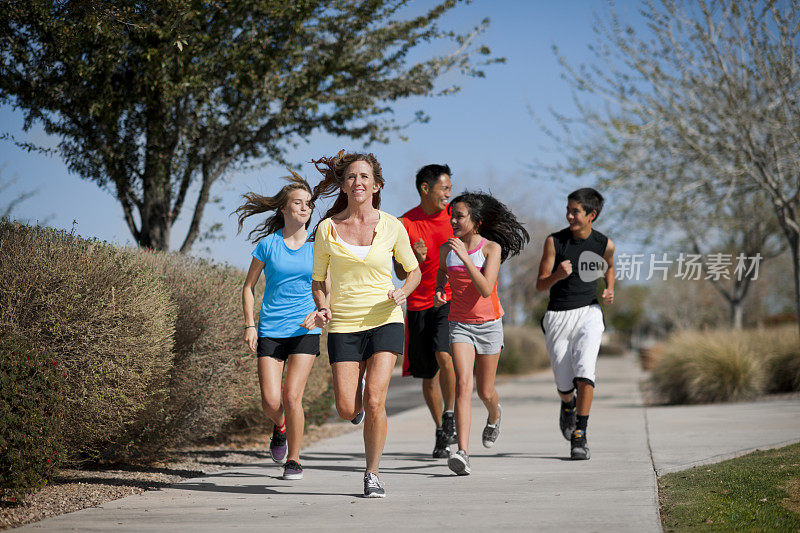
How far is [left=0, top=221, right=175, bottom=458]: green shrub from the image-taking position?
603 centimetres

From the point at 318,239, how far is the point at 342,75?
6475 mm

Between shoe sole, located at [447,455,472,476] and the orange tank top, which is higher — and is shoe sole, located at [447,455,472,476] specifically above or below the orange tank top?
below

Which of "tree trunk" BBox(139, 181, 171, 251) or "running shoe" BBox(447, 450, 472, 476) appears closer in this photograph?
"running shoe" BBox(447, 450, 472, 476)

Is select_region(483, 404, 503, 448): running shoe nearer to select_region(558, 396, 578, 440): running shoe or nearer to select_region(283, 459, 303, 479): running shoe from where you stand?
select_region(558, 396, 578, 440): running shoe

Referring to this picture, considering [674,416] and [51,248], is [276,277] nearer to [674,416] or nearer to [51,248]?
[51,248]

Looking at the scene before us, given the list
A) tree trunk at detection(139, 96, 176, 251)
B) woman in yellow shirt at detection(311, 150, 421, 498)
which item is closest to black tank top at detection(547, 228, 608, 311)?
woman in yellow shirt at detection(311, 150, 421, 498)

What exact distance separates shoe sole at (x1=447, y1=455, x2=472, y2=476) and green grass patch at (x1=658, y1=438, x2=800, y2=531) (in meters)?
1.42

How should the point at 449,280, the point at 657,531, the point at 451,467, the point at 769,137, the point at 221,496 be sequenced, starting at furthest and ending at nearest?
the point at 769,137
the point at 449,280
the point at 451,467
the point at 221,496
the point at 657,531

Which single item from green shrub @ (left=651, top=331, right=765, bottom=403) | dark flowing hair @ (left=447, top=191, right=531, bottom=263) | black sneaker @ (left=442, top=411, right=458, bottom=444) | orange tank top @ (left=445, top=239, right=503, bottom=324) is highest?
dark flowing hair @ (left=447, top=191, right=531, bottom=263)

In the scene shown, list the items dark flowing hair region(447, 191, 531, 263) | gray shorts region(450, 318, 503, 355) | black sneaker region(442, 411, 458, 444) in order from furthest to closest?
1. black sneaker region(442, 411, 458, 444)
2. dark flowing hair region(447, 191, 531, 263)
3. gray shorts region(450, 318, 503, 355)

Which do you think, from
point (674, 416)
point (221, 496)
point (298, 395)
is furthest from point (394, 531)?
point (674, 416)

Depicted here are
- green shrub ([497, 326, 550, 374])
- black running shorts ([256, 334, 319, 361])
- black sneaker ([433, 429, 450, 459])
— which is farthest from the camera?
green shrub ([497, 326, 550, 374])

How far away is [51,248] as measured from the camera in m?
6.23

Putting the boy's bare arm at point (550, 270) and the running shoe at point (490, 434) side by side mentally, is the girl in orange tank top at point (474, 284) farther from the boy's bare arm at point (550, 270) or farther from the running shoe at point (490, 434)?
the boy's bare arm at point (550, 270)
